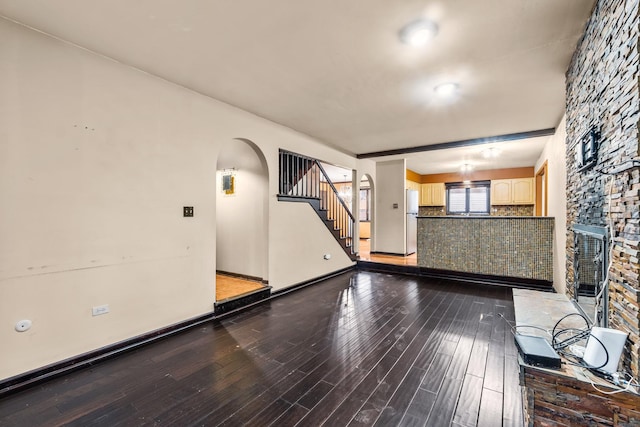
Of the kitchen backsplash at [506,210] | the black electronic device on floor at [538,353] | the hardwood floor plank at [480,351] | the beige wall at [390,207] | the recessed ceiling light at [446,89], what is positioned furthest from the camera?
the kitchen backsplash at [506,210]

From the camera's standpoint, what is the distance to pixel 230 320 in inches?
134

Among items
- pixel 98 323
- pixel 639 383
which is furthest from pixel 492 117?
pixel 98 323

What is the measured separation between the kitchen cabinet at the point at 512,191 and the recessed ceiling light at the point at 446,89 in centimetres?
655

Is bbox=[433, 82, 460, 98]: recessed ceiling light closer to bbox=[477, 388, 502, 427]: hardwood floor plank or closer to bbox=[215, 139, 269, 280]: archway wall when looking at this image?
bbox=[215, 139, 269, 280]: archway wall

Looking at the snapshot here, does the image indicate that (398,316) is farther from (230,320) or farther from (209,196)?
(209,196)

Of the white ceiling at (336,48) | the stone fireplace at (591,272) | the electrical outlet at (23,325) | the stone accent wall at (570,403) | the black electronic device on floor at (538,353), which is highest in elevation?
the white ceiling at (336,48)

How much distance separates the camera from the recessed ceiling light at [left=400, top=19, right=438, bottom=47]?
6.81 ft

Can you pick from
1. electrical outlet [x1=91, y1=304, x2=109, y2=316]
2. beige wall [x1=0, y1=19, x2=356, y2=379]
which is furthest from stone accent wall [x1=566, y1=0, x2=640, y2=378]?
electrical outlet [x1=91, y1=304, x2=109, y2=316]

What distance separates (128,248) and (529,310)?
3.73m

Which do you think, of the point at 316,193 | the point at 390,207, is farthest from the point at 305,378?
the point at 390,207

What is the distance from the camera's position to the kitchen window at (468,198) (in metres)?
9.09

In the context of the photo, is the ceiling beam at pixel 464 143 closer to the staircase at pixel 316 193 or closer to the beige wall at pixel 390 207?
the beige wall at pixel 390 207

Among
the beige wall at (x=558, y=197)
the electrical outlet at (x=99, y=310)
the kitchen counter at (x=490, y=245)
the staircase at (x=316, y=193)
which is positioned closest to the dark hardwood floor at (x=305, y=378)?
the electrical outlet at (x=99, y=310)

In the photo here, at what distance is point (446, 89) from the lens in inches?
125
